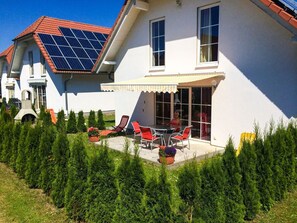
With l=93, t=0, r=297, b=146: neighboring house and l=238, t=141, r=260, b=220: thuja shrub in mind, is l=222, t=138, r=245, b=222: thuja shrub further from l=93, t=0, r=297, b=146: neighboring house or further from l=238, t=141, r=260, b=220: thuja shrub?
l=93, t=0, r=297, b=146: neighboring house

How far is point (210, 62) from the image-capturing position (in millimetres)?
14703

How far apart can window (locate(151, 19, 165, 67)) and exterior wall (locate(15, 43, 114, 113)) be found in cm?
1490

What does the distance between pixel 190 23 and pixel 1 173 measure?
1303 cm

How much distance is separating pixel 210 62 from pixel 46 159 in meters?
10.3

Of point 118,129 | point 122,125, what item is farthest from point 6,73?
point 118,129

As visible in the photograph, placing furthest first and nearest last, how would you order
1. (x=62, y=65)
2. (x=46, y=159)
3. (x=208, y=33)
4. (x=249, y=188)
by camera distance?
(x=62, y=65), (x=208, y=33), (x=46, y=159), (x=249, y=188)

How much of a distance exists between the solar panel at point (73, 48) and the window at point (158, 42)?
45.1ft

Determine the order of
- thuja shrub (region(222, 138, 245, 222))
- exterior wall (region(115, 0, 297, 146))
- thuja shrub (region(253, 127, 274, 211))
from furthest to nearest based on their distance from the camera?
exterior wall (region(115, 0, 297, 146)), thuja shrub (region(253, 127, 274, 211)), thuja shrub (region(222, 138, 245, 222))

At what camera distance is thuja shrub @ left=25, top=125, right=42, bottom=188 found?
949 cm

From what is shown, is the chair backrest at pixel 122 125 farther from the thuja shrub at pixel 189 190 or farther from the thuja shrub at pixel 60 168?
the thuja shrub at pixel 189 190

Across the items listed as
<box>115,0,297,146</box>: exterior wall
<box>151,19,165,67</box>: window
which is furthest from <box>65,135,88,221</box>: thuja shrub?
<box>151,19,165,67</box>: window

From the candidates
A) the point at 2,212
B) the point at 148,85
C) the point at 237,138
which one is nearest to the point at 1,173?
the point at 2,212

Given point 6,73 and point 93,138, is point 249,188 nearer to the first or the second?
point 93,138

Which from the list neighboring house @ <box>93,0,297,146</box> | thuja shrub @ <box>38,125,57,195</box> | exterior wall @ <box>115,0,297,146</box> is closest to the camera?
thuja shrub @ <box>38,125,57,195</box>
